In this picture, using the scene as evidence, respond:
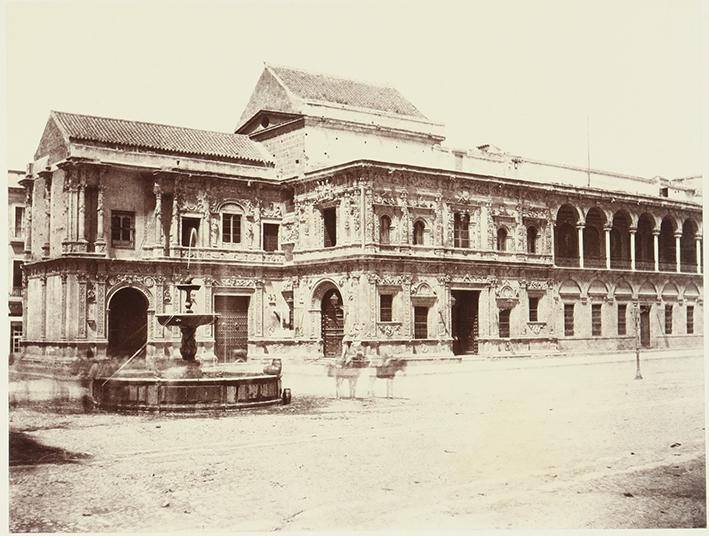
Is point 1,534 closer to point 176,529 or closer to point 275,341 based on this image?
point 176,529

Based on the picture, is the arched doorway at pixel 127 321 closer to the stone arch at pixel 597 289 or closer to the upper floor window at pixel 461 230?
the upper floor window at pixel 461 230

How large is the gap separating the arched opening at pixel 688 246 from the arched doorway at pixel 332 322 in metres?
15.7

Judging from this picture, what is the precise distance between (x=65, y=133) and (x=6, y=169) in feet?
49.9

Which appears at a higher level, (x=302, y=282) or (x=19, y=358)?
(x=302, y=282)

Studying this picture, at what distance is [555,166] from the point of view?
32.2 meters

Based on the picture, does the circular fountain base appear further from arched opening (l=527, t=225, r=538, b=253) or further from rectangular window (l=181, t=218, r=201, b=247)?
arched opening (l=527, t=225, r=538, b=253)

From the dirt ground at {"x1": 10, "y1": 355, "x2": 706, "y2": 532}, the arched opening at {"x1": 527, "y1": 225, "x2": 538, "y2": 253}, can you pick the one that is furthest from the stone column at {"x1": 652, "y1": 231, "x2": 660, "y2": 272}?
the dirt ground at {"x1": 10, "y1": 355, "x2": 706, "y2": 532}

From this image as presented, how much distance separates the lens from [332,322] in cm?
2922

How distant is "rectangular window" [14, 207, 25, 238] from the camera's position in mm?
27609

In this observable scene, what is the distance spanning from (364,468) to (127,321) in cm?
1855

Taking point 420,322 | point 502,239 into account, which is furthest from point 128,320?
point 502,239

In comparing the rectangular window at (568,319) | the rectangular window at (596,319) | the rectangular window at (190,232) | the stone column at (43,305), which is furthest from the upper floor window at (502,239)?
the stone column at (43,305)

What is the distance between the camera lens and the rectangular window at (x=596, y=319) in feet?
110

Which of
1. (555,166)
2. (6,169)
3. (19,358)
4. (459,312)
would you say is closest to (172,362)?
(19,358)
